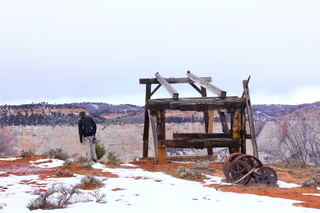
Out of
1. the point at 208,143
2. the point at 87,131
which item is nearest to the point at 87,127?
the point at 87,131

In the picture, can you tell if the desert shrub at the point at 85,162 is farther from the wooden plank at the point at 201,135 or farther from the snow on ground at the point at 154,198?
the wooden plank at the point at 201,135

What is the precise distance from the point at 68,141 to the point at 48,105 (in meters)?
10.2

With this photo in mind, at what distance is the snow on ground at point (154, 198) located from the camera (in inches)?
193

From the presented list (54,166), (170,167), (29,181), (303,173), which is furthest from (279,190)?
(54,166)

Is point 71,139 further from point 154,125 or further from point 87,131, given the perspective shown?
point 154,125

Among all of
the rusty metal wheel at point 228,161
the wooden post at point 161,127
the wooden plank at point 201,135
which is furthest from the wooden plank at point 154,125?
the rusty metal wheel at point 228,161

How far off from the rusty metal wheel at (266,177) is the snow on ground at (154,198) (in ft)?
0.93

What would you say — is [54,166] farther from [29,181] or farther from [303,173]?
[303,173]

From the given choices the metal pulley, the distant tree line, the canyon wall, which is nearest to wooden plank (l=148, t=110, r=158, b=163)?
the metal pulley

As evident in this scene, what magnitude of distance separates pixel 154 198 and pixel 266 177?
2.65 meters

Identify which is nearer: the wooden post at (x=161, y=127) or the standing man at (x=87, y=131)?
the wooden post at (x=161, y=127)

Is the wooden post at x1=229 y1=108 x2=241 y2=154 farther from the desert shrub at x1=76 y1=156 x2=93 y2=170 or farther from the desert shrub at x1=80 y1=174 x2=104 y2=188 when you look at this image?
the desert shrub at x1=80 y1=174 x2=104 y2=188

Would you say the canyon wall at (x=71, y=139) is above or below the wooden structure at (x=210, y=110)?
below

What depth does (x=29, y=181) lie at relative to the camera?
25.1 ft
